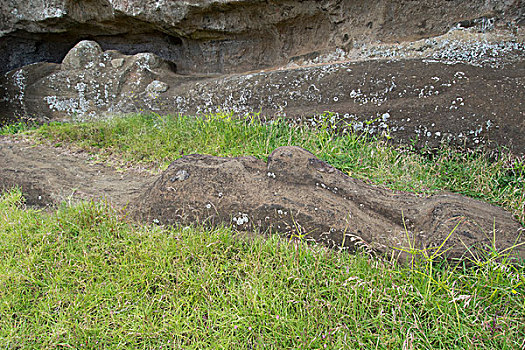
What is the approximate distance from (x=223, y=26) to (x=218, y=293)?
4.39 meters

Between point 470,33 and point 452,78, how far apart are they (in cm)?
78

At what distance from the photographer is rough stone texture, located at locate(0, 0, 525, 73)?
4.27 metres

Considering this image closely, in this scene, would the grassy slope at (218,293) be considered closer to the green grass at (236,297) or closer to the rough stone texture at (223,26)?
the green grass at (236,297)

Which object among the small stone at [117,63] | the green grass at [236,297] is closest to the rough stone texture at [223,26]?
the small stone at [117,63]

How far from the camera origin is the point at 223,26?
17.2 feet

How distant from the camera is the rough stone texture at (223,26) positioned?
4.27m

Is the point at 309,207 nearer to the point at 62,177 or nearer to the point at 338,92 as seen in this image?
the point at 338,92

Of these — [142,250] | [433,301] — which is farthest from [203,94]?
[433,301]

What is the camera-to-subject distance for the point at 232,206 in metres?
2.33

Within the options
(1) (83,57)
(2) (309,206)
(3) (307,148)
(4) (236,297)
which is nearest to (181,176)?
(2) (309,206)

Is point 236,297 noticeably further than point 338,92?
Answer: No

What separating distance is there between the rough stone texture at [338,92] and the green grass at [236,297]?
1972mm

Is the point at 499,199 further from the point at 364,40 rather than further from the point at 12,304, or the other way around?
the point at 12,304

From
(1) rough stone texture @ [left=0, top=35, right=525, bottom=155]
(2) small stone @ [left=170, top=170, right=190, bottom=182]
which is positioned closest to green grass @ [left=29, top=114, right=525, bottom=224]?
(1) rough stone texture @ [left=0, top=35, right=525, bottom=155]
